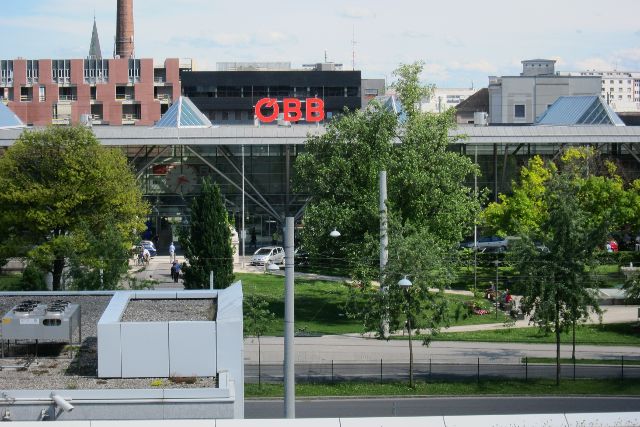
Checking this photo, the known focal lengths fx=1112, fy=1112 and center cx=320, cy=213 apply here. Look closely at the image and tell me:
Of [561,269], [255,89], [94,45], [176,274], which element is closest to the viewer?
[561,269]

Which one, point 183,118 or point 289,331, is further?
point 183,118

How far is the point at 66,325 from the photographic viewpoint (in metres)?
24.9

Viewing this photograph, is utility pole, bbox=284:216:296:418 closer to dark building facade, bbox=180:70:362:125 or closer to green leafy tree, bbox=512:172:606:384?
green leafy tree, bbox=512:172:606:384

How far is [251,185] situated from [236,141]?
14.0ft

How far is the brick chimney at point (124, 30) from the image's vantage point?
513ft

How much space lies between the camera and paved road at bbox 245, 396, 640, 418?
3531cm

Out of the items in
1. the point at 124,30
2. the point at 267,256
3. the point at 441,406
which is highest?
the point at 124,30

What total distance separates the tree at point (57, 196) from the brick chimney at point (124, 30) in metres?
104

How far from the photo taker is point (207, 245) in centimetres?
5225

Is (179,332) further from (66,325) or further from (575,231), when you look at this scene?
(575,231)

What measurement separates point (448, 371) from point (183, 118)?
44467 mm

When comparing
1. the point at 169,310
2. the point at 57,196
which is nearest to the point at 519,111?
the point at 57,196

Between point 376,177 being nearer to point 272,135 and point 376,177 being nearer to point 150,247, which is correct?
point 272,135

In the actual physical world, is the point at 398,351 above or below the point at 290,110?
below
